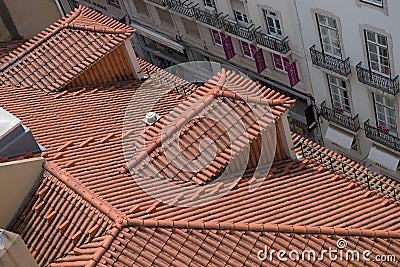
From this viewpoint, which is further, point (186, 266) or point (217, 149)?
point (217, 149)

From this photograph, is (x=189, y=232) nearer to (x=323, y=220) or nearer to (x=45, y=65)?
(x=323, y=220)

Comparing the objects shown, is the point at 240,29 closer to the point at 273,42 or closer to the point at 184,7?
the point at 273,42

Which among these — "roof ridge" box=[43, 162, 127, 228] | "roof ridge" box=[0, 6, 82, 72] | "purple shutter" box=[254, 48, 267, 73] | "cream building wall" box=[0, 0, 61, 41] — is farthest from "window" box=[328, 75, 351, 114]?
"roof ridge" box=[43, 162, 127, 228]

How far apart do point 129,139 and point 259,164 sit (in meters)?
4.23

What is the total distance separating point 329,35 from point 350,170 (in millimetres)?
12223

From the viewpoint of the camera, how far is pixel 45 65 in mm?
30438

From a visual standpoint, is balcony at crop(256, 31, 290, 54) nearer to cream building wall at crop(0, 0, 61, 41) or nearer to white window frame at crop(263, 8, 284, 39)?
white window frame at crop(263, 8, 284, 39)

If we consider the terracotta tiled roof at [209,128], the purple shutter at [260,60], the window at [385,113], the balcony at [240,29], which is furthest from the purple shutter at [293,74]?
the terracotta tiled roof at [209,128]

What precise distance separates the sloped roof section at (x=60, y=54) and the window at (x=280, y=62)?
1340cm

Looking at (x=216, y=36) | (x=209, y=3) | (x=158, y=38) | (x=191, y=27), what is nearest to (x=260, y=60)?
(x=216, y=36)

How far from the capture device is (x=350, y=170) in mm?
27031

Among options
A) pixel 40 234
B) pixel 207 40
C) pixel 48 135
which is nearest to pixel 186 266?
pixel 40 234

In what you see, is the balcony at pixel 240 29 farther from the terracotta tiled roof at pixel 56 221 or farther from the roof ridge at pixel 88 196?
the terracotta tiled roof at pixel 56 221

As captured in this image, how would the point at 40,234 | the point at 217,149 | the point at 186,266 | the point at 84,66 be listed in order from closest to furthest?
1. the point at 186,266
2. the point at 40,234
3. the point at 217,149
4. the point at 84,66
